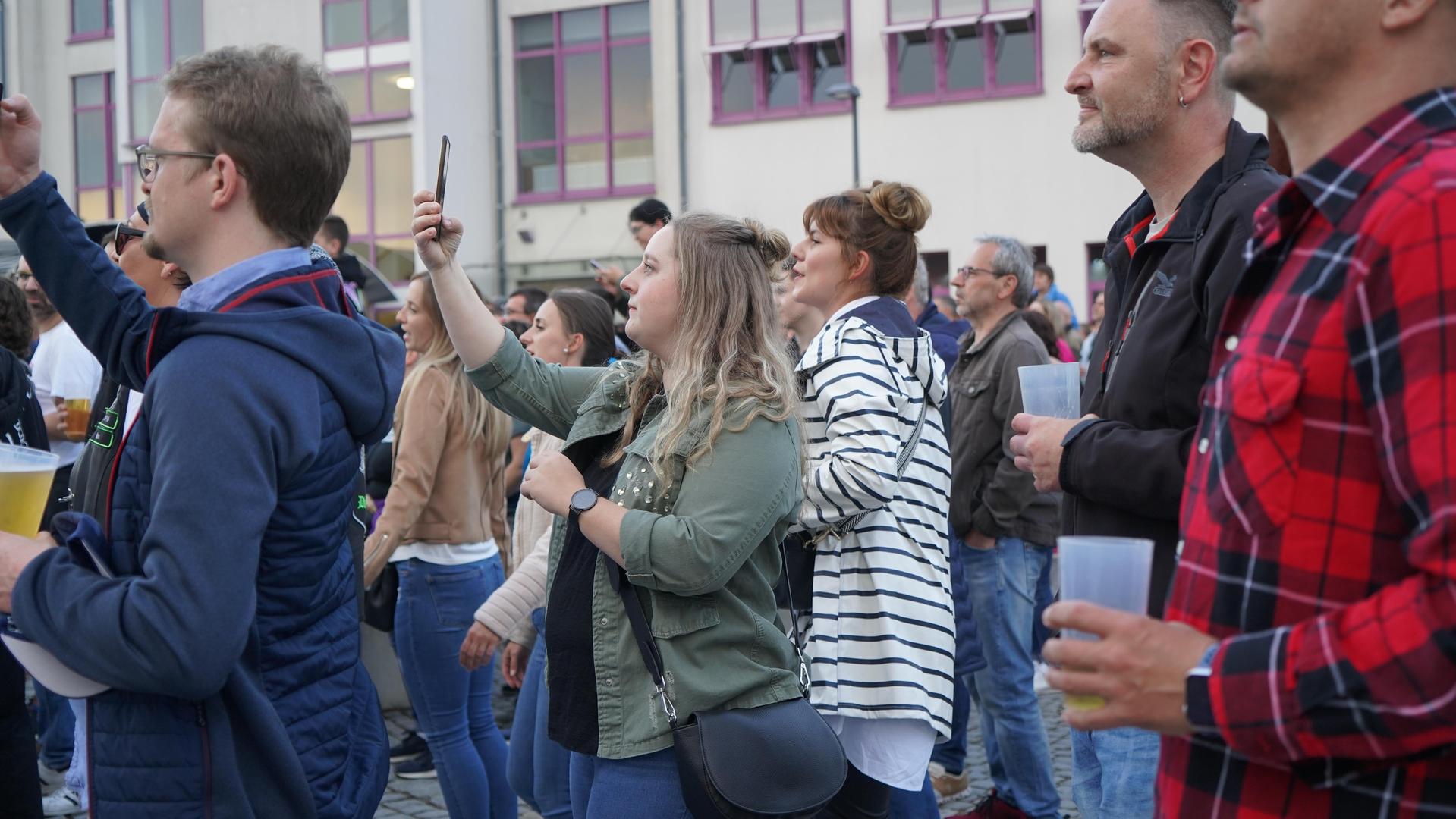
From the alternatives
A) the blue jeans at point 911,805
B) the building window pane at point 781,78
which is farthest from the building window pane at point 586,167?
the blue jeans at point 911,805

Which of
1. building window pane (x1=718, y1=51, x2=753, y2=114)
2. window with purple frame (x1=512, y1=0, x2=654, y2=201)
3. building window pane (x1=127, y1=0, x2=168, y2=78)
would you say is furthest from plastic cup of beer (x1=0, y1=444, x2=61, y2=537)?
building window pane (x1=127, y1=0, x2=168, y2=78)

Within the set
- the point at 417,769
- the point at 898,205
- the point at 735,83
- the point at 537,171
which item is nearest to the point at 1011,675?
the point at 898,205

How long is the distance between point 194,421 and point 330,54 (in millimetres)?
24931

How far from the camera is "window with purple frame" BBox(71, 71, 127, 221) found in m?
27.8

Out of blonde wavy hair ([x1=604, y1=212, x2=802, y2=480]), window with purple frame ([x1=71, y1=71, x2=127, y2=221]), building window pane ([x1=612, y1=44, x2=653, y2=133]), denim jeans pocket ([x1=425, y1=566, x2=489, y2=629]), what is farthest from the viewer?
window with purple frame ([x1=71, y1=71, x2=127, y2=221])

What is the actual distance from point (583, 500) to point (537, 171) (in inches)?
913

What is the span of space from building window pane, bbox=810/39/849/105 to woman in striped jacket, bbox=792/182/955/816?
19259mm

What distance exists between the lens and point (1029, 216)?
2075 cm

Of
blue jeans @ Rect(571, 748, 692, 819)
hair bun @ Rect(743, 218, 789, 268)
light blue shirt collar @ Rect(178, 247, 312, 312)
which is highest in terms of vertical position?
hair bun @ Rect(743, 218, 789, 268)

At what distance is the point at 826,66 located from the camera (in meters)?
22.3

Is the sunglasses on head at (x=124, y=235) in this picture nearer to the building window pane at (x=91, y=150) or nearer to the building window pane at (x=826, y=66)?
the building window pane at (x=826, y=66)

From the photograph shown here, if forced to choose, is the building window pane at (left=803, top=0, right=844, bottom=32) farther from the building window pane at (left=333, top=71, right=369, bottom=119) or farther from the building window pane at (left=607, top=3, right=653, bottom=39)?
the building window pane at (left=333, top=71, right=369, bottom=119)

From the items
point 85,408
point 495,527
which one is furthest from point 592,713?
point 85,408

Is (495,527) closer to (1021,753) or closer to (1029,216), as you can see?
(1021,753)
